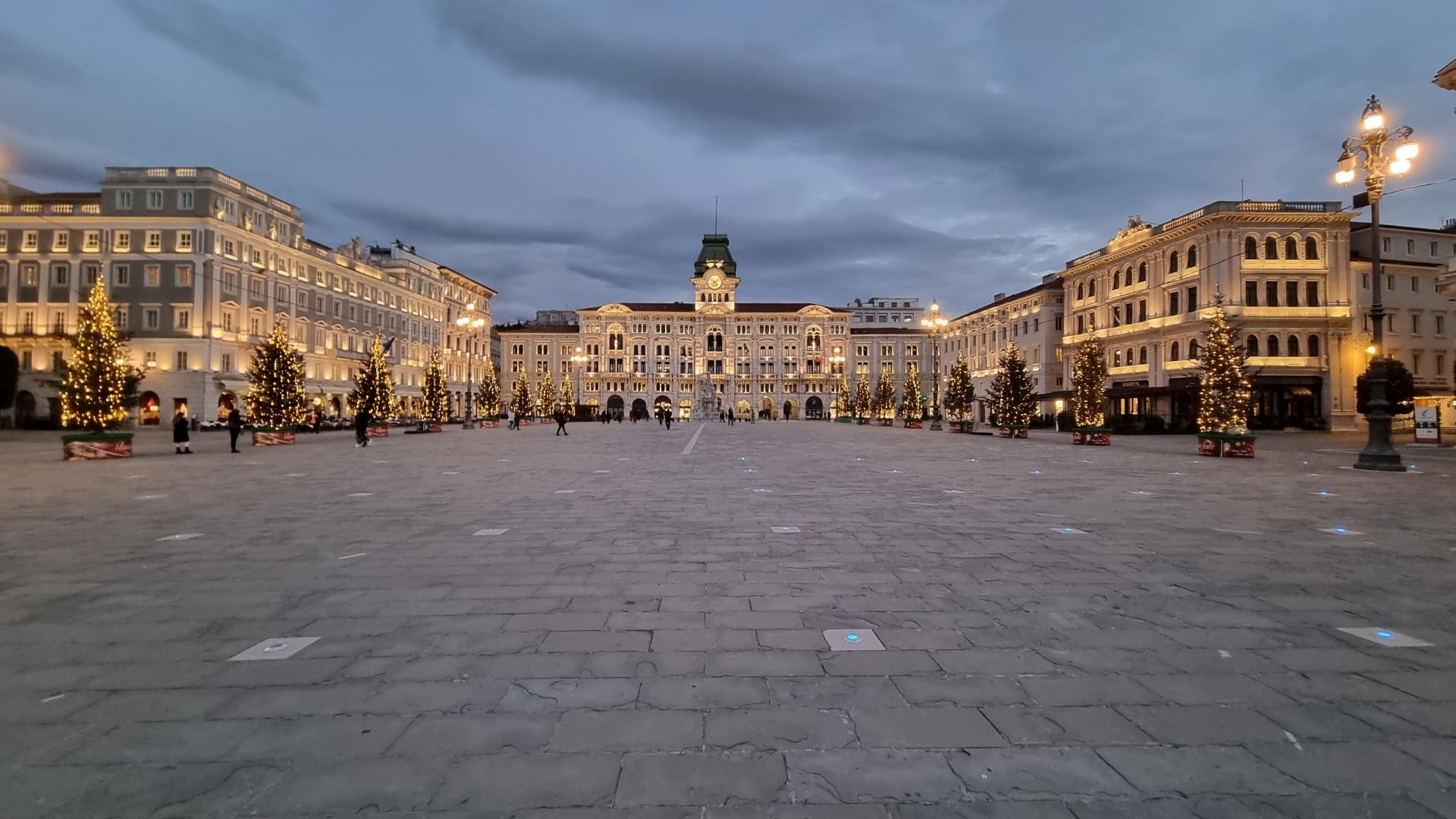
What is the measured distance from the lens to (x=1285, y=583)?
564 cm

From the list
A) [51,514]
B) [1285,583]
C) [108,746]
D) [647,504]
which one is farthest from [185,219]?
[1285,583]

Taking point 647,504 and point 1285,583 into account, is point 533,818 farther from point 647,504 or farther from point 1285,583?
point 647,504

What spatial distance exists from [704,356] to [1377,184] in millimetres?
97309

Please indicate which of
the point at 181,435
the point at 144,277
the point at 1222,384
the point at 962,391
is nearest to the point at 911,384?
the point at 962,391

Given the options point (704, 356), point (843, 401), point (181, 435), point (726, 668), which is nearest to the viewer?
point (726, 668)

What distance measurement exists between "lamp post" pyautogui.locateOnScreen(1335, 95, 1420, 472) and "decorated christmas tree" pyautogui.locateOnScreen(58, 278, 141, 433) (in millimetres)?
37813

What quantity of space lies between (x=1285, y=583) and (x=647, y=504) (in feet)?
25.7

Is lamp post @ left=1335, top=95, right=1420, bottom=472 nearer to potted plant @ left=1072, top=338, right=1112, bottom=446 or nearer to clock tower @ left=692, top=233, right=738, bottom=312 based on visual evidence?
potted plant @ left=1072, top=338, right=1112, bottom=446

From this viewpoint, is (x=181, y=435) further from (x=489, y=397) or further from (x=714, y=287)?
(x=714, y=287)

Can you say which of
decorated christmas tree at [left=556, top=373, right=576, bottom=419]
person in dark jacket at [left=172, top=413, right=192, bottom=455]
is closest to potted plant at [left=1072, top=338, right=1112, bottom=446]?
person in dark jacket at [left=172, top=413, right=192, bottom=455]

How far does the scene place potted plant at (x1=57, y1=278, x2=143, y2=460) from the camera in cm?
2203

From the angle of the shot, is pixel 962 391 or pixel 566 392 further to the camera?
pixel 566 392

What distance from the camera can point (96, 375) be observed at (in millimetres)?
22453

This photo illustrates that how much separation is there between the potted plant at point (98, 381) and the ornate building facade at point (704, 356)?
85.4 meters
